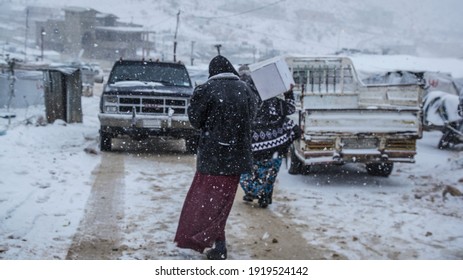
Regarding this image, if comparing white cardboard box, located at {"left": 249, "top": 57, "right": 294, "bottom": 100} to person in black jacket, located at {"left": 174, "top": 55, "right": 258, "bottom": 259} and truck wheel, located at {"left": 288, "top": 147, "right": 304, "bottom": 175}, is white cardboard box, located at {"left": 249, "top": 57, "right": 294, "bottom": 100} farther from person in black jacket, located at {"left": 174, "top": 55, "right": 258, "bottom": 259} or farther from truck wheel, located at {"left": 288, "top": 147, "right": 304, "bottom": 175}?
Result: truck wheel, located at {"left": 288, "top": 147, "right": 304, "bottom": 175}

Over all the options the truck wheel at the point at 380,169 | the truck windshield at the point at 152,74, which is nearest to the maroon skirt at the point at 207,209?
the truck wheel at the point at 380,169

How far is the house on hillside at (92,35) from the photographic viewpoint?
6242mm

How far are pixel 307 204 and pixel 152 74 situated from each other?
4622 millimetres

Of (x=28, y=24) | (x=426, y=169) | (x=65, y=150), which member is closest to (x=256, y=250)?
(x=28, y=24)

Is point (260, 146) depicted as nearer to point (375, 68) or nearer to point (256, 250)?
point (256, 250)

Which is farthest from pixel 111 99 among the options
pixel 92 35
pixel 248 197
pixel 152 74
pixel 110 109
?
pixel 248 197

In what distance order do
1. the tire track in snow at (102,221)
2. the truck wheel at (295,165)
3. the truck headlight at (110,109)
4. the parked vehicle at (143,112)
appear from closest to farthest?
the tire track in snow at (102,221)
the truck wheel at (295,165)
the parked vehicle at (143,112)
the truck headlight at (110,109)

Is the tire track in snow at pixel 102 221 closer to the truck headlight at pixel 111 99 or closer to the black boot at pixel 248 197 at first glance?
the black boot at pixel 248 197

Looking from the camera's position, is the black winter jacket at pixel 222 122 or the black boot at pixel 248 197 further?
the black boot at pixel 248 197

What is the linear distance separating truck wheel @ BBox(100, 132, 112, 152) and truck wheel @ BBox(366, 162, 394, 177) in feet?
14.7

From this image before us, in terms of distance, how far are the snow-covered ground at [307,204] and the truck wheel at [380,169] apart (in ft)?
0.56

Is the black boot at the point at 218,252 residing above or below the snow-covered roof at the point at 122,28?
below

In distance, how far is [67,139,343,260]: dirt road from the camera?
3789 mm
